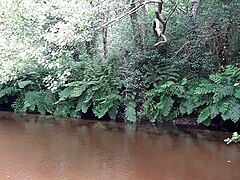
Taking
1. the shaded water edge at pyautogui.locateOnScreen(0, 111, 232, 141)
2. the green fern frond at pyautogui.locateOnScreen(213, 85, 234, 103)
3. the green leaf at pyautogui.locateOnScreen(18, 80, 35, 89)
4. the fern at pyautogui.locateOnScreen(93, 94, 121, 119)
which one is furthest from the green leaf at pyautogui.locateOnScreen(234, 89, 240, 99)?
the green leaf at pyautogui.locateOnScreen(18, 80, 35, 89)

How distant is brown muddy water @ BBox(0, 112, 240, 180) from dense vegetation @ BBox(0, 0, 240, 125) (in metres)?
0.78

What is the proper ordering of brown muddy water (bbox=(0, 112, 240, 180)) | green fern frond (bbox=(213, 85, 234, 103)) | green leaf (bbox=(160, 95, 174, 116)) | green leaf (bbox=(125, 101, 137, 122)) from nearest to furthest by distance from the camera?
brown muddy water (bbox=(0, 112, 240, 180)), green fern frond (bbox=(213, 85, 234, 103)), green leaf (bbox=(160, 95, 174, 116)), green leaf (bbox=(125, 101, 137, 122))

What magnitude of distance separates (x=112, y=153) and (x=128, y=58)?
4.37 m

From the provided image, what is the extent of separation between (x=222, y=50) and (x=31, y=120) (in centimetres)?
534

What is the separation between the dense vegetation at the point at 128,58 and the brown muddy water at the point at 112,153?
780mm

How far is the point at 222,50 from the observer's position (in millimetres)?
9016

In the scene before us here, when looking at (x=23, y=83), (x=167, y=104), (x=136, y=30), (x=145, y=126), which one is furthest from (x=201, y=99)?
(x=23, y=83)

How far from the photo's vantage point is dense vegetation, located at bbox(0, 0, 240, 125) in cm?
781

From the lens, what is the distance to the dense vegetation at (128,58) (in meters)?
7.81

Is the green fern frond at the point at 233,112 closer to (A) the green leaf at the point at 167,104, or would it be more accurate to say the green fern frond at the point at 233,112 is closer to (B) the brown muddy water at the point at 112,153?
(B) the brown muddy water at the point at 112,153

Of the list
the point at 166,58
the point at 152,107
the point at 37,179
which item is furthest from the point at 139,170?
the point at 166,58

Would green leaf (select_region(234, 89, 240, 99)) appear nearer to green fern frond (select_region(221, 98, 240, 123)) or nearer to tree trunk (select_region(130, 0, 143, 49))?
green fern frond (select_region(221, 98, 240, 123))

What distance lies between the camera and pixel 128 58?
395 inches

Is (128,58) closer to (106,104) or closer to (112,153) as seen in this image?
(106,104)
